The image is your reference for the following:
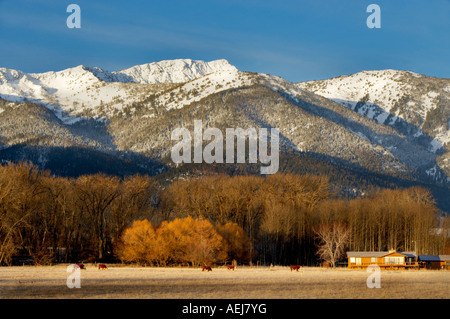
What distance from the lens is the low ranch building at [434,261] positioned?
120m

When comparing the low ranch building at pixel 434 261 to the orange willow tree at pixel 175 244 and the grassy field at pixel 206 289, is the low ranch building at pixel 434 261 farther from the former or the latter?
the grassy field at pixel 206 289

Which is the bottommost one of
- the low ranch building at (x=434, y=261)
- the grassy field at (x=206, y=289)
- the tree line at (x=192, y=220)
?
the low ranch building at (x=434, y=261)

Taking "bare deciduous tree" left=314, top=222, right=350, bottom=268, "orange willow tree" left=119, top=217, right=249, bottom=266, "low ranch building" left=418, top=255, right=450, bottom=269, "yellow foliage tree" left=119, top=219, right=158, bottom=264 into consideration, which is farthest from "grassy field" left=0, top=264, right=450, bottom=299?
"low ranch building" left=418, top=255, right=450, bottom=269

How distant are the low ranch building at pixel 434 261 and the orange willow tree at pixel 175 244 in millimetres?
44153

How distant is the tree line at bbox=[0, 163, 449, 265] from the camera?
3880 inches

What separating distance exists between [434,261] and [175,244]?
56949 millimetres

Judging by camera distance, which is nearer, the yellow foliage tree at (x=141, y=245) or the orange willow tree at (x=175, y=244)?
the orange willow tree at (x=175, y=244)

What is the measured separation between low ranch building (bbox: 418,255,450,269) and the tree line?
6.11 m

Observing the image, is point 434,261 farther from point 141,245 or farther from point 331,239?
point 141,245

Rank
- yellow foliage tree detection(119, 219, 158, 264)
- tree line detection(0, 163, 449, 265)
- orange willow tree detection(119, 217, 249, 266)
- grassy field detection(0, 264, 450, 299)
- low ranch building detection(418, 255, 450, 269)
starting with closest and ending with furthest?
grassy field detection(0, 264, 450, 299) < orange willow tree detection(119, 217, 249, 266) < yellow foliage tree detection(119, 219, 158, 264) < tree line detection(0, 163, 449, 265) < low ranch building detection(418, 255, 450, 269)

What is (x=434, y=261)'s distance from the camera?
399ft

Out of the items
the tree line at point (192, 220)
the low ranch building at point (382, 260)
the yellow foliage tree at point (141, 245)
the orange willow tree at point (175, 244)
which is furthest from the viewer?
the low ranch building at point (382, 260)

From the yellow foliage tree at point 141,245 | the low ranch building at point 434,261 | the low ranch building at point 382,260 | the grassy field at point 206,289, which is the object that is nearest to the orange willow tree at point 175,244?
the yellow foliage tree at point 141,245

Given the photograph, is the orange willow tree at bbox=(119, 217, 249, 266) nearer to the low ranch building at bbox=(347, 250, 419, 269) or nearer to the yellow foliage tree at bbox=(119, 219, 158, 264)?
the yellow foliage tree at bbox=(119, 219, 158, 264)
